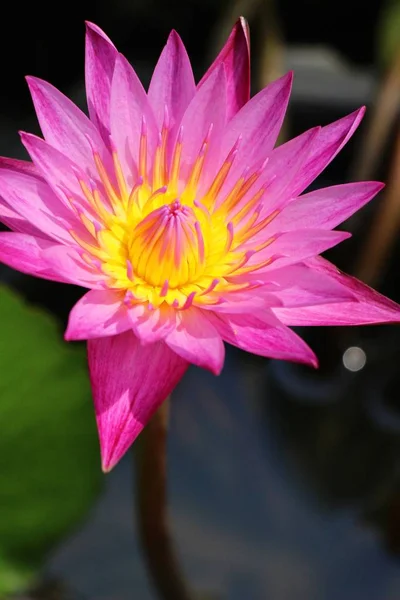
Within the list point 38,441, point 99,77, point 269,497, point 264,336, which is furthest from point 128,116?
point 269,497

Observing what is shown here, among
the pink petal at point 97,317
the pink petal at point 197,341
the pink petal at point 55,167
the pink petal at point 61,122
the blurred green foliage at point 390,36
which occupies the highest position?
the blurred green foliage at point 390,36

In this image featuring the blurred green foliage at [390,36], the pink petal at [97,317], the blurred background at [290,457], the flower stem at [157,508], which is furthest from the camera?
the blurred green foliage at [390,36]

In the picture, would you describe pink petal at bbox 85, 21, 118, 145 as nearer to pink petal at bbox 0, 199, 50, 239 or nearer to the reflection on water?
pink petal at bbox 0, 199, 50, 239

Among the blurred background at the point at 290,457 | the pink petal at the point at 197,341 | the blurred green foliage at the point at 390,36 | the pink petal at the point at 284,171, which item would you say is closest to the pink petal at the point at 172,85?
the pink petal at the point at 284,171

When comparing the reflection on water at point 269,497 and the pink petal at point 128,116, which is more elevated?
the pink petal at point 128,116

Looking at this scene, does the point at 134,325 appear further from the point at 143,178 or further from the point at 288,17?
the point at 288,17

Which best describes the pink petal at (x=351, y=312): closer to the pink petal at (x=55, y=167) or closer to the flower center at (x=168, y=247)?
the flower center at (x=168, y=247)
